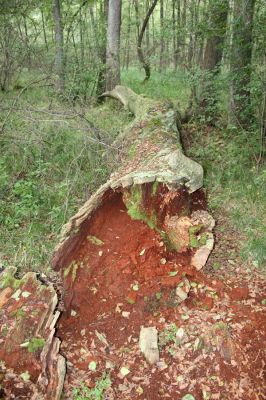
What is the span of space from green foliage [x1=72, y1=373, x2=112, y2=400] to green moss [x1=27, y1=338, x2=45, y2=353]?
17.4 inches

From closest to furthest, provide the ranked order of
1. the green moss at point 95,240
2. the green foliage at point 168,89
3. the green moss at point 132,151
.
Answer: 1. the green moss at point 95,240
2. the green moss at point 132,151
3. the green foliage at point 168,89

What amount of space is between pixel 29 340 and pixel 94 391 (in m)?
0.67

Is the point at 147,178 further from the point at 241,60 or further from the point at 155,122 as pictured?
the point at 241,60

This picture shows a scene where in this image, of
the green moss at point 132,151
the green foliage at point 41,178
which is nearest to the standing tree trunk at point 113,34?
the green foliage at point 41,178

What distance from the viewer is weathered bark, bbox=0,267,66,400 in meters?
2.57

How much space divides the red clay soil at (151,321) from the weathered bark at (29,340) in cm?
16

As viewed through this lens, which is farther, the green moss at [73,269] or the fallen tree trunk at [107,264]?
the green moss at [73,269]

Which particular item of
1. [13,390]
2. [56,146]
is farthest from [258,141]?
[13,390]

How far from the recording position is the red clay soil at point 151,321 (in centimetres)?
266

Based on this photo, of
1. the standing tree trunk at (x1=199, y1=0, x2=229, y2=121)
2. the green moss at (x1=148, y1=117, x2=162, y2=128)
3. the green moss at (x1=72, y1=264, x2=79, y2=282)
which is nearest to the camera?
the green moss at (x1=72, y1=264, x2=79, y2=282)

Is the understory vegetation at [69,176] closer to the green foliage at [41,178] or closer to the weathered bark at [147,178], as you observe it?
the green foliage at [41,178]

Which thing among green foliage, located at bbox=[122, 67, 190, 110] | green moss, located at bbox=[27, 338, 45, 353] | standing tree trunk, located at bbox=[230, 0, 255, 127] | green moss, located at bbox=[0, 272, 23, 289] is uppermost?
standing tree trunk, located at bbox=[230, 0, 255, 127]

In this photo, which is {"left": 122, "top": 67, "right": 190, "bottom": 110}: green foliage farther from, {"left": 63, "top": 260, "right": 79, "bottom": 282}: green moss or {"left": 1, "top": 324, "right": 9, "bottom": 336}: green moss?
{"left": 1, "top": 324, "right": 9, "bottom": 336}: green moss

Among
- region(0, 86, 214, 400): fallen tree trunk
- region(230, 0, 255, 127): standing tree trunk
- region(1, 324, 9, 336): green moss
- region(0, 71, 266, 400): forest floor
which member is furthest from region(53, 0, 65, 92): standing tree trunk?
region(1, 324, 9, 336): green moss
